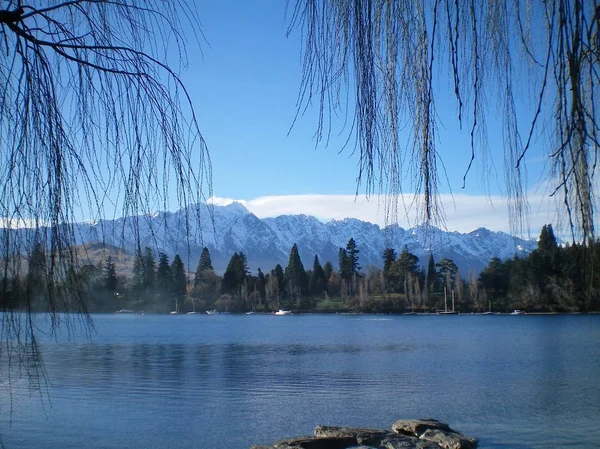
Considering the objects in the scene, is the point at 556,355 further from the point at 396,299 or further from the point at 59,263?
the point at 396,299

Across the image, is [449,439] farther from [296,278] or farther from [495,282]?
[296,278]

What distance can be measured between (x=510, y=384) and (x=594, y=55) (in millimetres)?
20718

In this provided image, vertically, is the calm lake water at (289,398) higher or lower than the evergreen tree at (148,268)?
lower

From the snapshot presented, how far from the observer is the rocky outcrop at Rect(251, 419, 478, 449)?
34.1ft

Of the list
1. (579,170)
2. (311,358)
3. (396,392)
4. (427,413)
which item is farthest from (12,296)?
(311,358)

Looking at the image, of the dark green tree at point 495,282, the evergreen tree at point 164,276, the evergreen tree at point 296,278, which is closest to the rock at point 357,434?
the evergreen tree at point 164,276

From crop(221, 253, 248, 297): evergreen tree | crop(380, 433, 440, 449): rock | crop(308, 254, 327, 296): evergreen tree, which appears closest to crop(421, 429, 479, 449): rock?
crop(380, 433, 440, 449): rock

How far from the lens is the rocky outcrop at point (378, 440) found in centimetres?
1038

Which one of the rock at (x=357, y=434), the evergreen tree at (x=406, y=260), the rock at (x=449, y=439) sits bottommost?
the rock at (x=449, y=439)

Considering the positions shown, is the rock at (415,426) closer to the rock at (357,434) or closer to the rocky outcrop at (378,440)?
the rocky outcrop at (378,440)

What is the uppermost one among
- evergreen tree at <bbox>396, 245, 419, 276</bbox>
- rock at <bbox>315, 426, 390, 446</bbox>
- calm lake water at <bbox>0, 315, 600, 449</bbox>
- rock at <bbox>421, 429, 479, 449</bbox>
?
evergreen tree at <bbox>396, 245, 419, 276</bbox>

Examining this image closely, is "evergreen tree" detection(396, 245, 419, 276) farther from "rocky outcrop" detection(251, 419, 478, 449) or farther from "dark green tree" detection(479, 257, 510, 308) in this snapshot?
"dark green tree" detection(479, 257, 510, 308)

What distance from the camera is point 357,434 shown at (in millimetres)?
11102

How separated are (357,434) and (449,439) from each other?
1850mm
